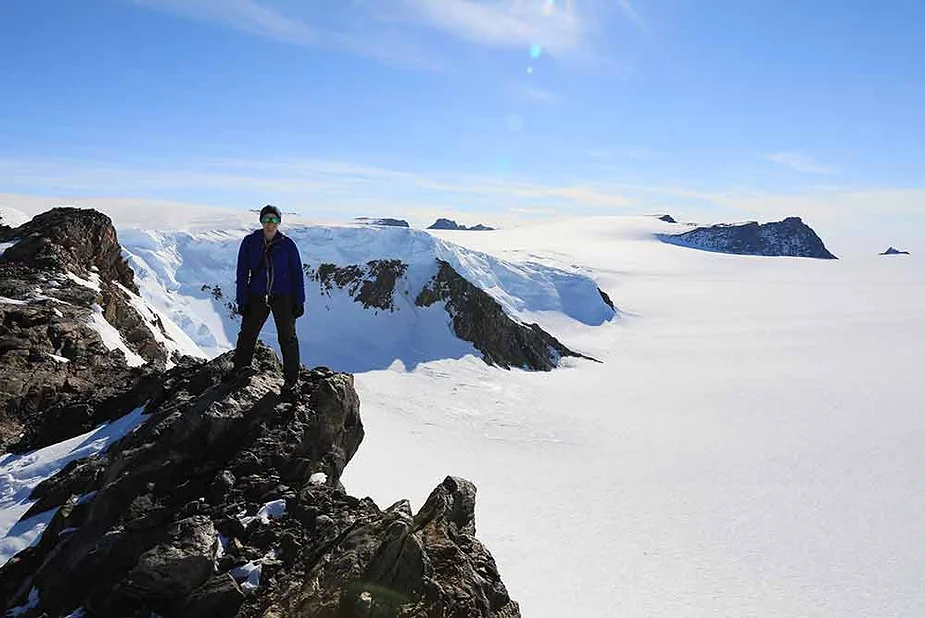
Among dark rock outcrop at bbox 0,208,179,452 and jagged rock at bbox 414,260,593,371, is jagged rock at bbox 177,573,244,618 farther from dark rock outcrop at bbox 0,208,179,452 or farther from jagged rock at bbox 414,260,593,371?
Answer: jagged rock at bbox 414,260,593,371

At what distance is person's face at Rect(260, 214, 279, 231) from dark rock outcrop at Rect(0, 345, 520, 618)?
2.20 metres

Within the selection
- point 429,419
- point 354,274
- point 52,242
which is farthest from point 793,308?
point 52,242

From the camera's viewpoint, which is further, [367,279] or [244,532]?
[367,279]

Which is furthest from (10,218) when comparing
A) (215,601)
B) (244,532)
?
(215,601)

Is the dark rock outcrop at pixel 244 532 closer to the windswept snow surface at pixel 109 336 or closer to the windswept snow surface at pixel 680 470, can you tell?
the windswept snow surface at pixel 109 336

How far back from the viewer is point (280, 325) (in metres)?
8.09

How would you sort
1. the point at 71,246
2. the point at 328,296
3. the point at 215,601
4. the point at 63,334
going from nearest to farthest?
1. the point at 215,601
2. the point at 63,334
3. the point at 71,246
4. the point at 328,296

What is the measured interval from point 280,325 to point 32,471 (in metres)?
4.70

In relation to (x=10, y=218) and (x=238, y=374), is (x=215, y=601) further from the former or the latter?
(x=10, y=218)

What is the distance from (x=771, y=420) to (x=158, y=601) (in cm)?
3556

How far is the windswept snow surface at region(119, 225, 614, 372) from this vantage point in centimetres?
4025

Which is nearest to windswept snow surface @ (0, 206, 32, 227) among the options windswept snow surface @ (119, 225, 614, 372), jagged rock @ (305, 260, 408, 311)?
windswept snow surface @ (119, 225, 614, 372)

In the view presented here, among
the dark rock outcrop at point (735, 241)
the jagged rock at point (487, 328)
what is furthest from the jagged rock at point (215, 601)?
the dark rock outcrop at point (735, 241)

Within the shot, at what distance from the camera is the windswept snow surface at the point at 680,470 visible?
16094 millimetres
